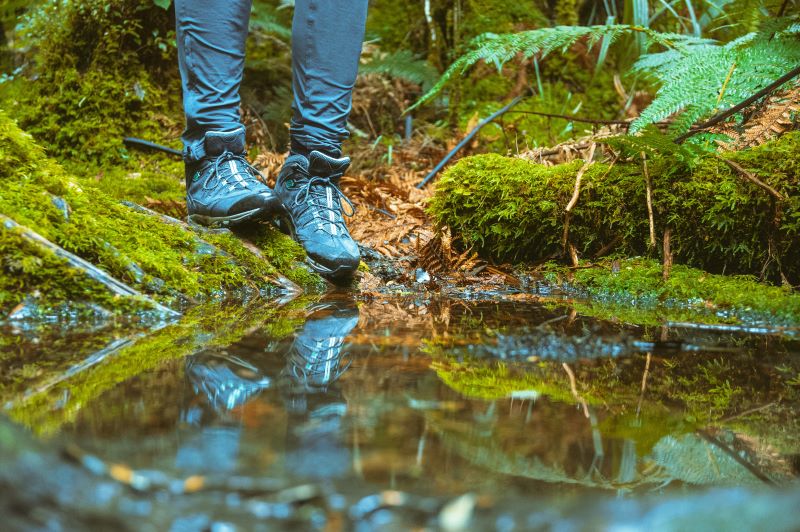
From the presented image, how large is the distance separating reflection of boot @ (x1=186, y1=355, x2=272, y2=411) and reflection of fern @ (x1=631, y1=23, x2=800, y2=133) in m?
2.16

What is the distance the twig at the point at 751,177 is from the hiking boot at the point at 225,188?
201 cm

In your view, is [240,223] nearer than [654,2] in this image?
Yes

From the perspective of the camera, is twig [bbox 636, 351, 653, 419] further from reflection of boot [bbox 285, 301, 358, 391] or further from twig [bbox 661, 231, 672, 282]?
twig [bbox 661, 231, 672, 282]

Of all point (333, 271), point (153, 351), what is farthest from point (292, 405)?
point (333, 271)

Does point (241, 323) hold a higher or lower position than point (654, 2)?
lower

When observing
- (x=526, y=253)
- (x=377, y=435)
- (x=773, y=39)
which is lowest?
(x=526, y=253)

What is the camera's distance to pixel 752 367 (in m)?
1.44

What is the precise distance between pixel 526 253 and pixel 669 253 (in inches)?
27.5

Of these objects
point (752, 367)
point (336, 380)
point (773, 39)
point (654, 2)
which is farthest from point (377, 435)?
point (654, 2)

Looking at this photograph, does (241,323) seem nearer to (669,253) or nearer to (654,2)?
(669,253)

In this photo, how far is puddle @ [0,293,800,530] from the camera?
0.69 meters

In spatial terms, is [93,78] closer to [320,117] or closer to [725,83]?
[320,117]

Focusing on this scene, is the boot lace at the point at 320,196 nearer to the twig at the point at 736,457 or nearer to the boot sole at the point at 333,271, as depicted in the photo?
the boot sole at the point at 333,271

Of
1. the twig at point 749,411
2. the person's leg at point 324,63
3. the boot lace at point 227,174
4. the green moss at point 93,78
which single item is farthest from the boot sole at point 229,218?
the twig at point 749,411
